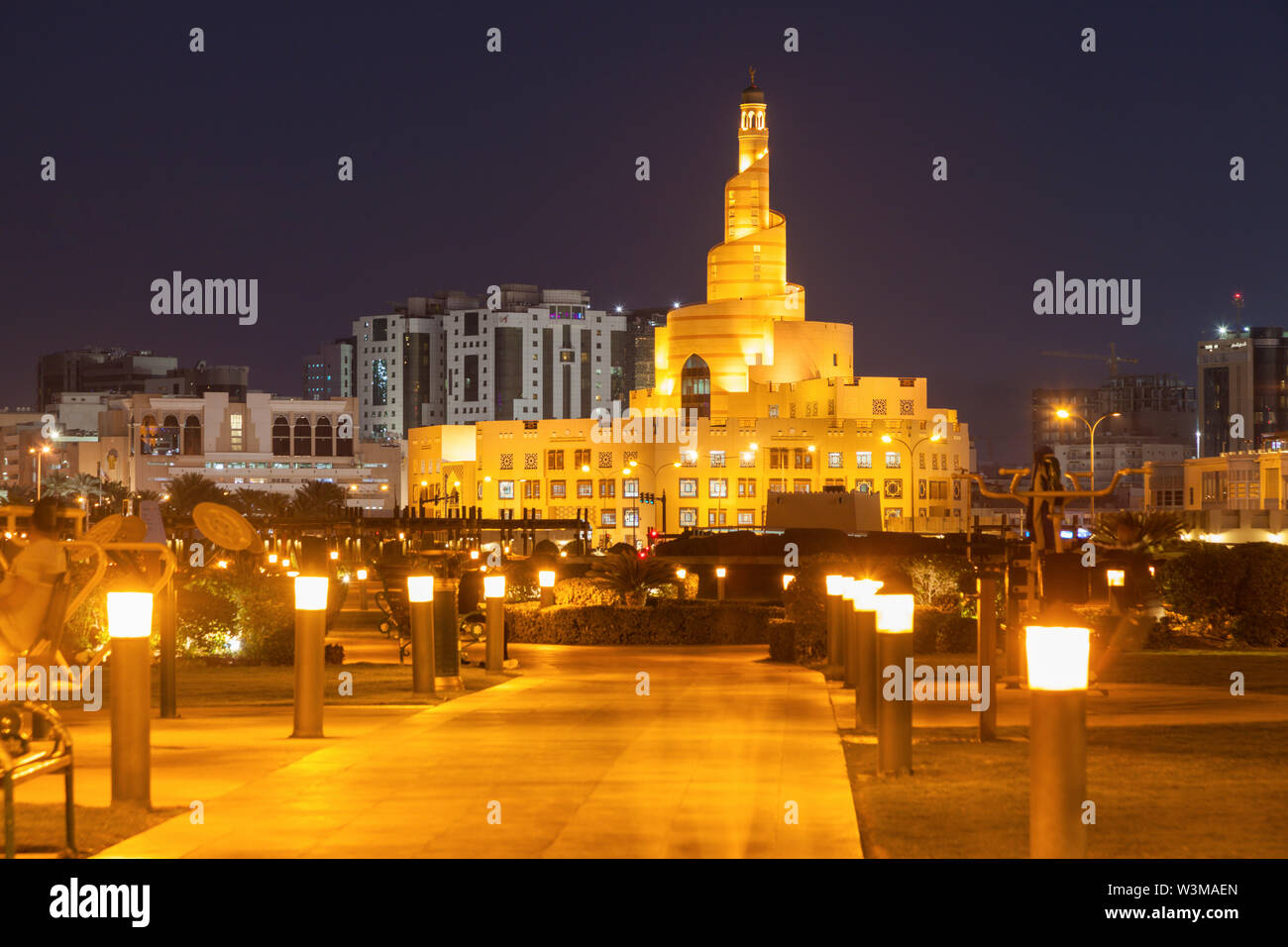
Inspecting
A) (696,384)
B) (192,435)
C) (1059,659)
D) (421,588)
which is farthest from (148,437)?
(1059,659)

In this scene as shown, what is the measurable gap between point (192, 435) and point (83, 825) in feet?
586

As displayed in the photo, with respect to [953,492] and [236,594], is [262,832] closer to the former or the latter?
[236,594]

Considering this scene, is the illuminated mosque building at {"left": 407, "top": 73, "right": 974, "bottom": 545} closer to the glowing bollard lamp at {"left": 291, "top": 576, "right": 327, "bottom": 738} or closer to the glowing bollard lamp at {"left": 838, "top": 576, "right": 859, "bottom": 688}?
the glowing bollard lamp at {"left": 838, "top": 576, "right": 859, "bottom": 688}

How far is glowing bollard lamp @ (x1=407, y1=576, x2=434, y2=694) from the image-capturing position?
18922 millimetres

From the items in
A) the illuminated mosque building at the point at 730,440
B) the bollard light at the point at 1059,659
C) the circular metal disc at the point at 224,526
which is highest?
the illuminated mosque building at the point at 730,440

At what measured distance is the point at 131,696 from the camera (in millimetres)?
10633

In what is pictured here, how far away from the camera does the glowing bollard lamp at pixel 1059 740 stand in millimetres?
7285

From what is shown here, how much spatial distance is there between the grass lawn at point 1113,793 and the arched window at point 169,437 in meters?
171

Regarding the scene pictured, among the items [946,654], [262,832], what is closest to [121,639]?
[262,832]

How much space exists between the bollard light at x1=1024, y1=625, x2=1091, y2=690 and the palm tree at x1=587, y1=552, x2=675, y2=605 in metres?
30.7

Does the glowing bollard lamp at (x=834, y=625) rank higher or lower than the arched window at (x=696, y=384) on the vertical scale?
lower

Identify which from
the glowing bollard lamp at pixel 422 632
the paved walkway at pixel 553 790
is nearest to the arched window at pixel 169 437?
the glowing bollard lamp at pixel 422 632

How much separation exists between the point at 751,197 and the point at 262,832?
137448 millimetres

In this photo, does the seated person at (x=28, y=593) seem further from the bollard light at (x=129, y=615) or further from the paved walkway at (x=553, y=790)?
the paved walkway at (x=553, y=790)
